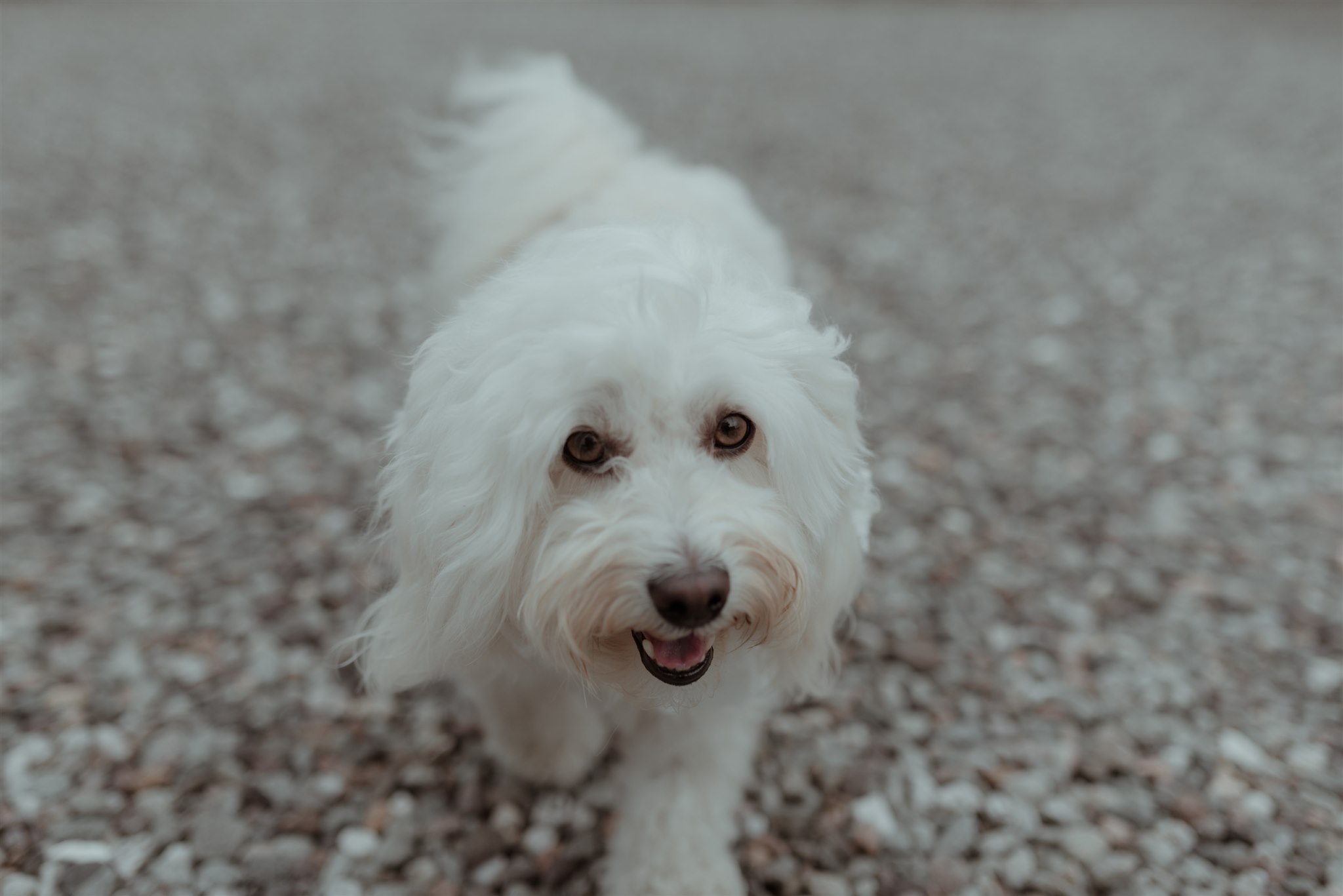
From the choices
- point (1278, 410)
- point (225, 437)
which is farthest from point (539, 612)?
point (1278, 410)

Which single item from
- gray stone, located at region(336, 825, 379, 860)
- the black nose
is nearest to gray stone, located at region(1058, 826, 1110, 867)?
the black nose

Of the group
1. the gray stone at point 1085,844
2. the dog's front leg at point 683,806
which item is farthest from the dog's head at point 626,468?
the gray stone at point 1085,844

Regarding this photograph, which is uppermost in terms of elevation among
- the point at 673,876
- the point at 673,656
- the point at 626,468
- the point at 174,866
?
the point at 626,468

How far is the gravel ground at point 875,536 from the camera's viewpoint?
2.36m

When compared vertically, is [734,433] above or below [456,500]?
above

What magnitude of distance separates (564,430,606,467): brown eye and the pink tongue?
1.14 ft

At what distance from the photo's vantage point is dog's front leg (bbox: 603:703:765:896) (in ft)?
7.09

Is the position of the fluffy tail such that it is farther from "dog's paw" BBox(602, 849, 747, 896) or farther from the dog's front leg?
"dog's paw" BBox(602, 849, 747, 896)

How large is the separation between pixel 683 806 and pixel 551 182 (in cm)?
206

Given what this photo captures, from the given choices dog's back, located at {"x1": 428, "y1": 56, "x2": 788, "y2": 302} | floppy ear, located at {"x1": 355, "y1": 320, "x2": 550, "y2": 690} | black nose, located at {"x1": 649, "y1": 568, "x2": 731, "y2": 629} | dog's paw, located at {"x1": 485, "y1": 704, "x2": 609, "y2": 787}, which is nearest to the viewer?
black nose, located at {"x1": 649, "y1": 568, "x2": 731, "y2": 629}

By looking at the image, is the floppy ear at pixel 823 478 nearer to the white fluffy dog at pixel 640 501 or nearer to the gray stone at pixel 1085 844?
the white fluffy dog at pixel 640 501

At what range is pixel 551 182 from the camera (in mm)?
3111

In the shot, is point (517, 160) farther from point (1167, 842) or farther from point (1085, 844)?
point (1167, 842)

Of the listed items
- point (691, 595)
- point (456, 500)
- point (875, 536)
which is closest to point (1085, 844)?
point (875, 536)
